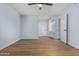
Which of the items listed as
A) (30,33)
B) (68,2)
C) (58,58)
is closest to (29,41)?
(30,33)

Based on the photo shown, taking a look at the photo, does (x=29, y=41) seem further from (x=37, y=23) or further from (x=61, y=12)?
(x=61, y=12)

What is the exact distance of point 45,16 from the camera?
6.15 feet

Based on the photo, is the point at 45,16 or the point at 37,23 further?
the point at 37,23

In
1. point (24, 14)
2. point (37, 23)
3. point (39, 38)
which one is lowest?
point (39, 38)

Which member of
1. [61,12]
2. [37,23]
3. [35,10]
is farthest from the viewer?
[37,23]

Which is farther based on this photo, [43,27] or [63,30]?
[43,27]

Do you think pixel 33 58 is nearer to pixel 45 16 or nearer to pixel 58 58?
pixel 58 58

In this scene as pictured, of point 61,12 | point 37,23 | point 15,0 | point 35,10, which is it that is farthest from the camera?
point 37,23

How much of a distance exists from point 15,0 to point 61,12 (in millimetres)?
1017

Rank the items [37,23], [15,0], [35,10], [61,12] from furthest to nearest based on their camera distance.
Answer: [37,23], [61,12], [35,10], [15,0]

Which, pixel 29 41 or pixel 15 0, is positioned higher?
pixel 15 0

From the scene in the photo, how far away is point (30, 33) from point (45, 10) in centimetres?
54

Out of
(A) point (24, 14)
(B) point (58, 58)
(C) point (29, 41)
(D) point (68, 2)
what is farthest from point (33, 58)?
(A) point (24, 14)

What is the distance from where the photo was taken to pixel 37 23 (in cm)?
235
